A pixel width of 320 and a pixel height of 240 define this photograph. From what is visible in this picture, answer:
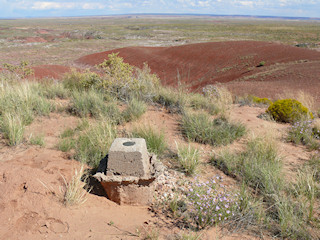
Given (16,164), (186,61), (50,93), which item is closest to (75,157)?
(16,164)

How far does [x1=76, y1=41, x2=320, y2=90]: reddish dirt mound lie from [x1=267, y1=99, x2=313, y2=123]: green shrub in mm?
11003

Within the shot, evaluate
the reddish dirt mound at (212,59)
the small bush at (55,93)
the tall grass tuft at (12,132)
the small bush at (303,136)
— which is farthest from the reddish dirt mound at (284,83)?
the tall grass tuft at (12,132)

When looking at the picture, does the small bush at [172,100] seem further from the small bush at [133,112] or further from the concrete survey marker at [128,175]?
the concrete survey marker at [128,175]

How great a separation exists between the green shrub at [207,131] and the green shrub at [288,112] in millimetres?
2257

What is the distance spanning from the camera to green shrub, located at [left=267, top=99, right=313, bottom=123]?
7.12 meters

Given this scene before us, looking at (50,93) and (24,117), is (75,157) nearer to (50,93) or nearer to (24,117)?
(24,117)

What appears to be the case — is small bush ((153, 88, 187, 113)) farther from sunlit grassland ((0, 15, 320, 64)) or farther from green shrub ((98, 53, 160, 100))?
sunlit grassland ((0, 15, 320, 64))

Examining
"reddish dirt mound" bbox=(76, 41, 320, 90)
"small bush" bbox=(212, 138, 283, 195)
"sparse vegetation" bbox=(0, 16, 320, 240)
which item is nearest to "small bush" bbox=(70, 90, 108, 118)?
"sparse vegetation" bbox=(0, 16, 320, 240)

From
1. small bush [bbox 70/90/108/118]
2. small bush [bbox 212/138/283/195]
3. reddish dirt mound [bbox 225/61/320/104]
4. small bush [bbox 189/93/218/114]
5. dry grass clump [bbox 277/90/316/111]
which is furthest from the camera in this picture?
reddish dirt mound [bbox 225/61/320/104]

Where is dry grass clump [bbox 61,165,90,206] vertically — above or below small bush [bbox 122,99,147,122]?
below

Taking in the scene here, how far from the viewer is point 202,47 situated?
28.0m

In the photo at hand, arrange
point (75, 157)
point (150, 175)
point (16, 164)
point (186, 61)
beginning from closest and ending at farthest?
point (150, 175)
point (16, 164)
point (75, 157)
point (186, 61)

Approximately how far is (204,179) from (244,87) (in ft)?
36.7

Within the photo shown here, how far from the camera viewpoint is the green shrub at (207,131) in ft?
16.9
